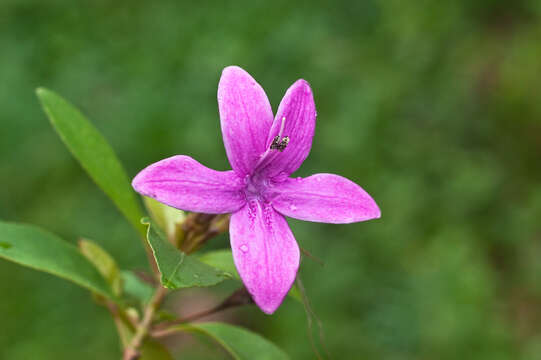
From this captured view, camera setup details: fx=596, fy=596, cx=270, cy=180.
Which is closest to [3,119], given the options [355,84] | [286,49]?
[286,49]

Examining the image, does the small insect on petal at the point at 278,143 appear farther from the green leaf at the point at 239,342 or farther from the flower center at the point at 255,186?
the green leaf at the point at 239,342

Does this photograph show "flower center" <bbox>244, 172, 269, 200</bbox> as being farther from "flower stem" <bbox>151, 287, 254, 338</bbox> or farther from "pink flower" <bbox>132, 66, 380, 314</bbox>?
"flower stem" <bbox>151, 287, 254, 338</bbox>

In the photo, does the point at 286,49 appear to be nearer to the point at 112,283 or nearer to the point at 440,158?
the point at 440,158

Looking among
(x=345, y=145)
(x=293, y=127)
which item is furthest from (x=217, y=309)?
(x=345, y=145)

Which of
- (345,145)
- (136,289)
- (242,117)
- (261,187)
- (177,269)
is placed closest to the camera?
(177,269)

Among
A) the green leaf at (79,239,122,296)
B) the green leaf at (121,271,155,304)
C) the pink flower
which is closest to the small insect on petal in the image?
the pink flower

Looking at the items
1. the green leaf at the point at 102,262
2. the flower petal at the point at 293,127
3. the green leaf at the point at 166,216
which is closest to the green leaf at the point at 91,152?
the green leaf at the point at 166,216

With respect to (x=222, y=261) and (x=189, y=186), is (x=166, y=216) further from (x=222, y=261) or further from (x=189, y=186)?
(x=189, y=186)
